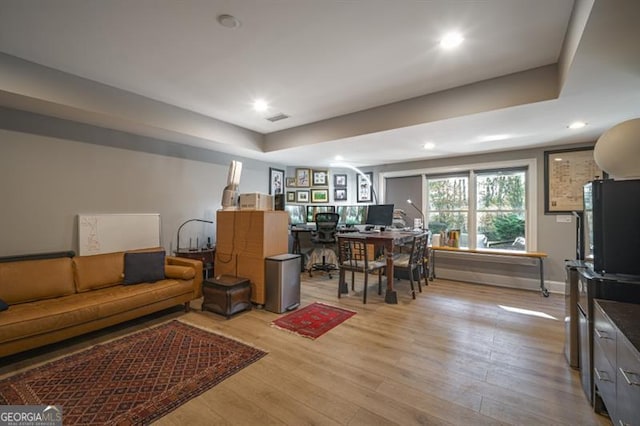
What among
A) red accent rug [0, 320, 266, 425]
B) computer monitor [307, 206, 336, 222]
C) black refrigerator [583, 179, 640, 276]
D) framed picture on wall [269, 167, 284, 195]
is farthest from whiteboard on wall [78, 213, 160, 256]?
black refrigerator [583, 179, 640, 276]

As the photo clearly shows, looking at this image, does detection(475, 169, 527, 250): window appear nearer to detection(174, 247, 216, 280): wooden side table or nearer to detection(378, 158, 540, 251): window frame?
detection(378, 158, 540, 251): window frame

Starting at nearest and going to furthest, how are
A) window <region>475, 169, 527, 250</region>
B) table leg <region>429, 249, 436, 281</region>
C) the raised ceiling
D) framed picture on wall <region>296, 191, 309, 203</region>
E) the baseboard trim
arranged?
1. the raised ceiling
2. the baseboard trim
3. window <region>475, 169, 527, 250</region>
4. table leg <region>429, 249, 436, 281</region>
5. framed picture on wall <region>296, 191, 309, 203</region>

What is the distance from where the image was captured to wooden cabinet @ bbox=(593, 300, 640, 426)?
1146 mm

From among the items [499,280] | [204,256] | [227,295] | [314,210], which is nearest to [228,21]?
[227,295]

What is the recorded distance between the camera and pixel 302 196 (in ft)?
21.8

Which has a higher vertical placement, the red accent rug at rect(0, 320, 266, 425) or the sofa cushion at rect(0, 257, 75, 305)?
the sofa cushion at rect(0, 257, 75, 305)

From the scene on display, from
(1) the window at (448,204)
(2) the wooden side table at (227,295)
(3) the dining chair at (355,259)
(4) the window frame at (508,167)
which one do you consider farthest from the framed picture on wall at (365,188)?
(2) the wooden side table at (227,295)

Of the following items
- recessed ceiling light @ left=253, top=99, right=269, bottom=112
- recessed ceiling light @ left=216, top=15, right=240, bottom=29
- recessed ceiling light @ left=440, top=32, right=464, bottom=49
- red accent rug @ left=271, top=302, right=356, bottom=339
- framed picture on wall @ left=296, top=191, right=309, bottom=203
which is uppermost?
recessed ceiling light @ left=253, top=99, right=269, bottom=112

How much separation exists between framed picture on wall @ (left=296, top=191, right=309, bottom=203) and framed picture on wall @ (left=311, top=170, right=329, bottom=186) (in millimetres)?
312

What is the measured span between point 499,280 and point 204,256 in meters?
4.98

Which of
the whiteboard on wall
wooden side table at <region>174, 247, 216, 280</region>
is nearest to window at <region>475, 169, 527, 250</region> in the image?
wooden side table at <region>174, 247, 216, 280</region>

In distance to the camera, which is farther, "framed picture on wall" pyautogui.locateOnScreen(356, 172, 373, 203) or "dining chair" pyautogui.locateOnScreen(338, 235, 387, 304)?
"framed picture on wall" pyautogui.locateOnScreen(356, 172, 373, 203)

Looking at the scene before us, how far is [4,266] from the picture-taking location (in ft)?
8.59

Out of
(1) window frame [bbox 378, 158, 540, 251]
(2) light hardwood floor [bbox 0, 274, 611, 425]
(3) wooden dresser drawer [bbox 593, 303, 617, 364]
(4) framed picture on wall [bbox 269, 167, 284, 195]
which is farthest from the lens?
(4) framed picture on wall [bbox 269, 167, 284, 195]
